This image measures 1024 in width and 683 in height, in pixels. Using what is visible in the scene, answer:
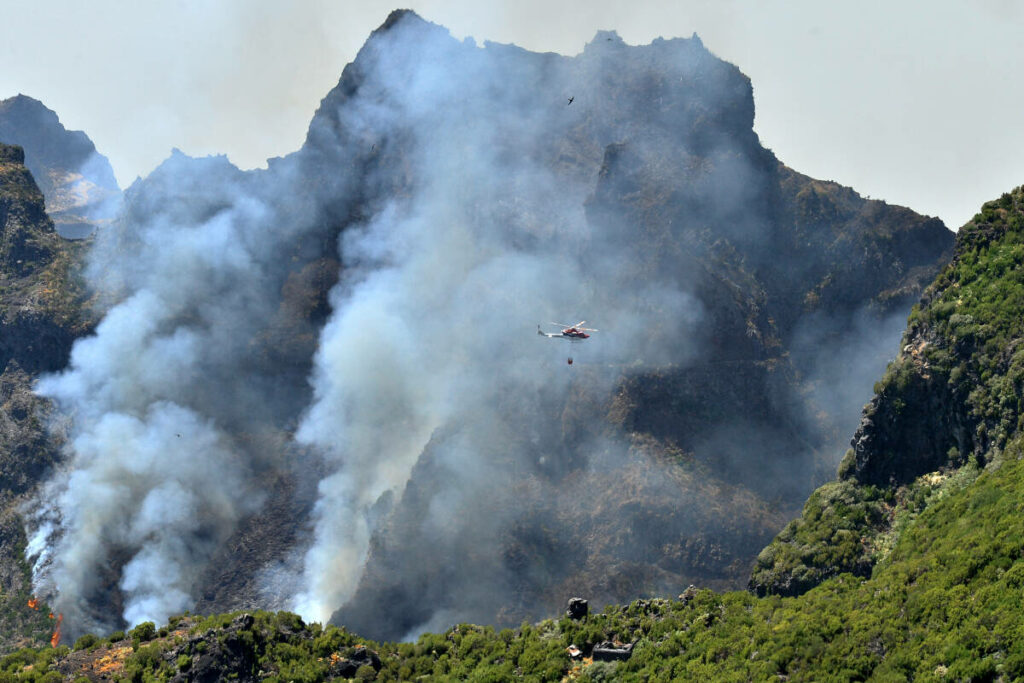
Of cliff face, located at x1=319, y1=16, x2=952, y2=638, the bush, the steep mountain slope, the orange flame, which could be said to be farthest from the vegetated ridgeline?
the steep mountain slope

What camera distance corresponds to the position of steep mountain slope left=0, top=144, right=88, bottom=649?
156m

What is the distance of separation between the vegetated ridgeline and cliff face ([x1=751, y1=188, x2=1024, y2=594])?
169 millimetres

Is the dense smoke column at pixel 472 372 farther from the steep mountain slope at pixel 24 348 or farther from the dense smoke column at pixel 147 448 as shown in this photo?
the steep mountain slope at pixel 24 348

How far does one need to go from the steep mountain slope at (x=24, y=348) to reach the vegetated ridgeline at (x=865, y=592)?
7769 centimetres

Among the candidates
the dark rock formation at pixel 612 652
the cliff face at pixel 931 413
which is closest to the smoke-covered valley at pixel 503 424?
the cliff face at pixel 931 413

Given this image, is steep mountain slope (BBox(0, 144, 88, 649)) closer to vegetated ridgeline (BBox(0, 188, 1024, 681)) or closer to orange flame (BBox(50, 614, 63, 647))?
orange flame (BBox(50, 614, 63, 647))

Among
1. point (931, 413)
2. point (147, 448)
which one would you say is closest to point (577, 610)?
point (931, 413)

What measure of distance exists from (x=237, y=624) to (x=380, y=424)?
104m

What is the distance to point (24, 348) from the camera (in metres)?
181

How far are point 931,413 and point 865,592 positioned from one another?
2543 centimetres

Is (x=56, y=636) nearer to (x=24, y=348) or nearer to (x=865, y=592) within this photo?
(x=24, y=348)

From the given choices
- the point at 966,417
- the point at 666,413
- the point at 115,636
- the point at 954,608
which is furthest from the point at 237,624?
the point at 666,413

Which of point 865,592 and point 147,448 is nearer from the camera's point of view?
point 865,592

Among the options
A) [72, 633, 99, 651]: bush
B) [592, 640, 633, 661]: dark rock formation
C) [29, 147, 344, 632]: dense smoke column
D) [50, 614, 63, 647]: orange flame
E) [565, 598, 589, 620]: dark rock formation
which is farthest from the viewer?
[29, 147, 344, 632]: dense smoke column
